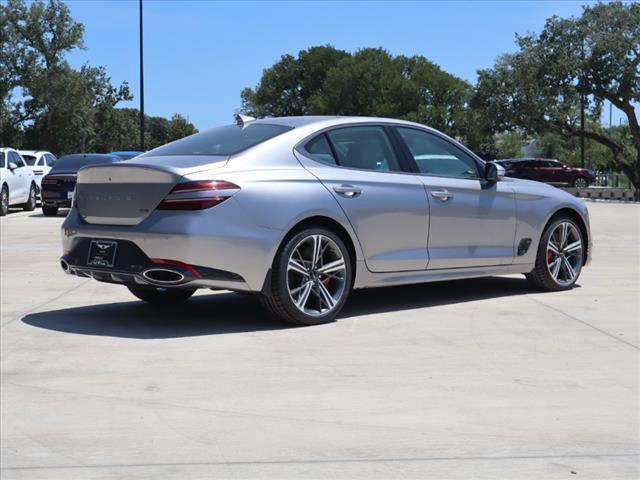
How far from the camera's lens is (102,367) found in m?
5.97

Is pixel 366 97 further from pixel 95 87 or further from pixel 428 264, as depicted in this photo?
pixel 428 264

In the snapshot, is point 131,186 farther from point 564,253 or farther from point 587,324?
point 564,253

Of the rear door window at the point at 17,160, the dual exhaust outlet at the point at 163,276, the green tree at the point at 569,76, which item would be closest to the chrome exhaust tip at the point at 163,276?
the dual exhaust outlet at the point at 163,276

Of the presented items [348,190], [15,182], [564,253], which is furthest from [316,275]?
[15,182]

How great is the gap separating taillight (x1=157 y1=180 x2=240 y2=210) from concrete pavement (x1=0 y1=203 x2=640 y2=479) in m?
0.93

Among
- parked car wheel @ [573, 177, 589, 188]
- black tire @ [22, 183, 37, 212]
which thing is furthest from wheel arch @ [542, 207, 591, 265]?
parked car wheel @ [573, 177, 589, 188]

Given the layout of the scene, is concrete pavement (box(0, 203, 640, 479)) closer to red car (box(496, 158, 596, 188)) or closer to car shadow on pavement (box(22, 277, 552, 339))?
car shadow on pavement (box(22, 277, 552, 339))

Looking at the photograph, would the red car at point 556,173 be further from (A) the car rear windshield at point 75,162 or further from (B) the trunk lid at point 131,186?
(B) the trunk lid at point 131,186

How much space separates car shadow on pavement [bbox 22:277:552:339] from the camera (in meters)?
7.26

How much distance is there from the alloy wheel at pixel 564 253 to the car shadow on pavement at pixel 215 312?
34 cm

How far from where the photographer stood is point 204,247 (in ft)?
22.0

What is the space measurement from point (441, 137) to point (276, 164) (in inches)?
74.2

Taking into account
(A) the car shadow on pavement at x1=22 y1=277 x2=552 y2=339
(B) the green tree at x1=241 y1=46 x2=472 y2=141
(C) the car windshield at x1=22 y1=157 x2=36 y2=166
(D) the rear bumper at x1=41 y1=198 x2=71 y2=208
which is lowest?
(D) the rear bumper at x1=41 y1=198 x2=71 y2=208

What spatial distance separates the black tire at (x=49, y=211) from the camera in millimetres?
24623
